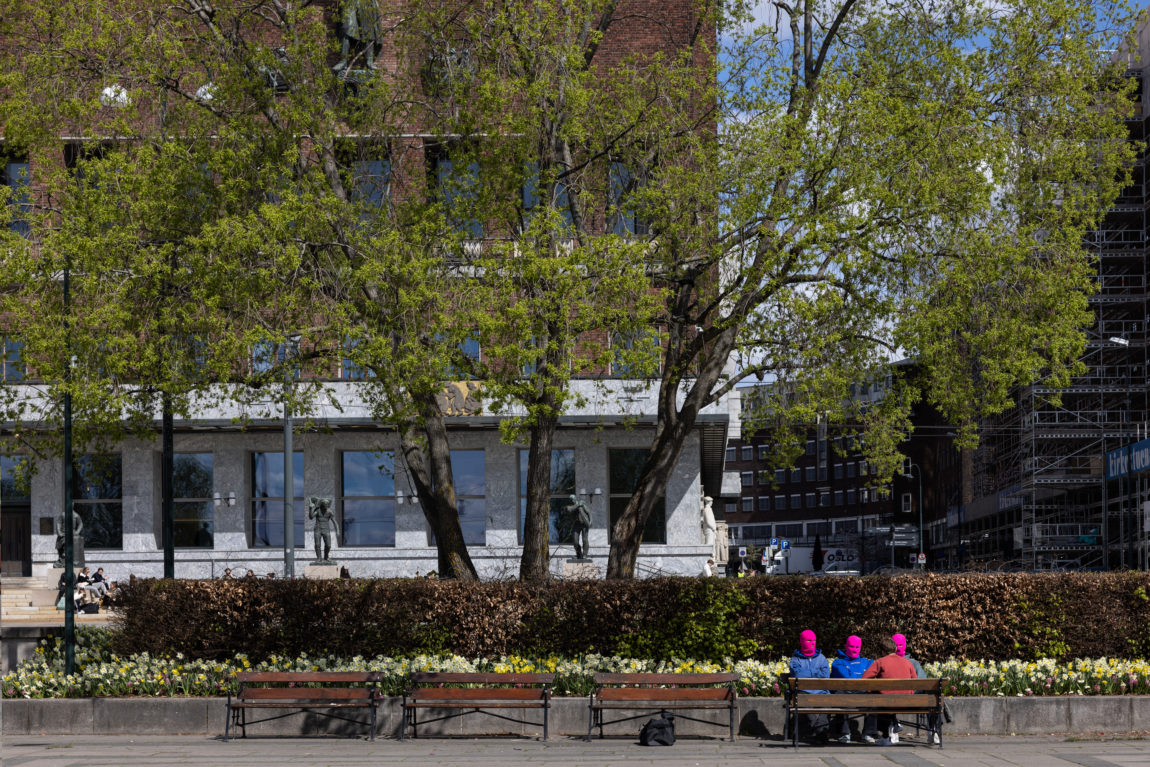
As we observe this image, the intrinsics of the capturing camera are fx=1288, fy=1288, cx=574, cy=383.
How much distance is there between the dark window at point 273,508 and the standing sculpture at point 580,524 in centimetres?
832

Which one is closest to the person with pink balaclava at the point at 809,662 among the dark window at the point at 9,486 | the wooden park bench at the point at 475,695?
the wooden park bench at the point at 475,695

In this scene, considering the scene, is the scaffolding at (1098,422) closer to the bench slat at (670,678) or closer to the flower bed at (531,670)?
the flower bed at (531,670)

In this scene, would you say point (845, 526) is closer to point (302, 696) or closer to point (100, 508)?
point (100, 508)

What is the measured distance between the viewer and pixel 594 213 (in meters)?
19.5

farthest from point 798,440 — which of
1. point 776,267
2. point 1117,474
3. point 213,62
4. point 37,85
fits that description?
point 1117,474

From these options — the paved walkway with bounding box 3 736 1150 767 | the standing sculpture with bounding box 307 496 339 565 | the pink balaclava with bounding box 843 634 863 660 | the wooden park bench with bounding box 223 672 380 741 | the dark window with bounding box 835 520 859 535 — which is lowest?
the dark window with bounding box 835 520 859 535

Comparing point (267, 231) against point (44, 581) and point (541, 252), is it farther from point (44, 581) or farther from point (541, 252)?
point (44, 581)

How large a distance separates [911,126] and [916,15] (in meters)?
3.52

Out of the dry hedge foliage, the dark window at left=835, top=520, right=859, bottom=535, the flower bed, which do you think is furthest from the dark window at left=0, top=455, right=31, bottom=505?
the dark window at left=835, top=520, right=859, bottom=535

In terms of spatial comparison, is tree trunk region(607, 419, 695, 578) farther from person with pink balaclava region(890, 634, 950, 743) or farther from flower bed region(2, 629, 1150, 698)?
person with pink balaclava region(890, 634, 950, 743)

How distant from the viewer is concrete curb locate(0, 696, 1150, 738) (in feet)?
48.5

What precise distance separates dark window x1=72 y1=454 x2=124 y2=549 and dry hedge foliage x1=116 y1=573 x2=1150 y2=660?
23.0 m

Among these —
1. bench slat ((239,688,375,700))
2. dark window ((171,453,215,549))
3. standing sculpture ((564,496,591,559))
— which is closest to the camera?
bench slat ((239,688,375,700))

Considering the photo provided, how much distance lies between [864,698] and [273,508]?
27045 mm
